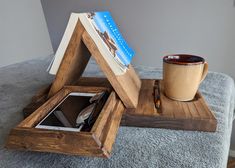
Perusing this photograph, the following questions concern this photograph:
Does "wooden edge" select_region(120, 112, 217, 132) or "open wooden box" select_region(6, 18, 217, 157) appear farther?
"wooden edge" select_region(120, 112, 217, 132)

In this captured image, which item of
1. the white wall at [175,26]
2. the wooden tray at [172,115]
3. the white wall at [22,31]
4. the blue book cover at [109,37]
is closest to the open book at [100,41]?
the blue book cover at [109,37]

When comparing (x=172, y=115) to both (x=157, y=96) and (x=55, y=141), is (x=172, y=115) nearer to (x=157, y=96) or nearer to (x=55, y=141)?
(x=157, y=96)

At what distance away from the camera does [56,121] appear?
0.39 meters

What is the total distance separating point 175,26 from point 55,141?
53.8 inches

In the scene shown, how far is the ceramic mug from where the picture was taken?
46 cm

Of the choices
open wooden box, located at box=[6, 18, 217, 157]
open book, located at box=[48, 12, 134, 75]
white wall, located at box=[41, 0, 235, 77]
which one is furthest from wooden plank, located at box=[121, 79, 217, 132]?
white wall, located at box=[41, 0, 235, 77]

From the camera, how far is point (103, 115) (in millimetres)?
380

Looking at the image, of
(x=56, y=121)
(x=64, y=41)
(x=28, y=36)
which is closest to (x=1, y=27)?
(x=28, y=36)

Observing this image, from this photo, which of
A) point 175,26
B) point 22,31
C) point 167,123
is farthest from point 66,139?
point 22,31

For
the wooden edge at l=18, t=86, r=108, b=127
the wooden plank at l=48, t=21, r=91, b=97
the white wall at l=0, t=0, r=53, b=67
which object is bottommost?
the white wall at l=0, t=0, r=53, b=67

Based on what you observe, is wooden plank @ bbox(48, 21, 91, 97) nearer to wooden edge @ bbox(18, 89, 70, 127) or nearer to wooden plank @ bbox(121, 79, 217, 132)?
wooden edge @ bbox(18, 89, 70, 127)

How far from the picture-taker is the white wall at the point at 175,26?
1342mm

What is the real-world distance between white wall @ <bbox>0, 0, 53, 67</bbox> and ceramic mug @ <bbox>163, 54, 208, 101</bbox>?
1.73 metres

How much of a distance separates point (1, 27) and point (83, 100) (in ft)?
5.45
